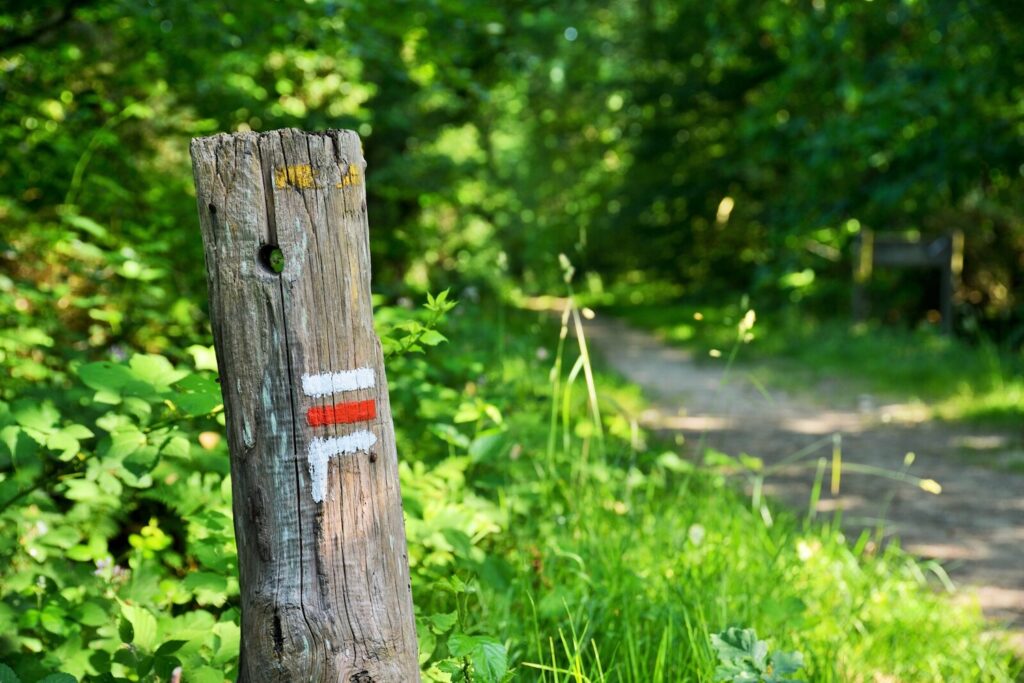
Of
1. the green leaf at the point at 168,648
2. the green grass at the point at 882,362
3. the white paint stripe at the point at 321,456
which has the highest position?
the white paint stripe at the point at 321,456

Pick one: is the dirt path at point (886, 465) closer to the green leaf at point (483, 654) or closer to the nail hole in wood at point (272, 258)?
the green leaf at point (483, 654)

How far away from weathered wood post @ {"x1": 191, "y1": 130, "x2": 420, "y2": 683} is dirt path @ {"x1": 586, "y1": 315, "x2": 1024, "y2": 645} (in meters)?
1.59

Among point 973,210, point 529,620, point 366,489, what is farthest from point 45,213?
point 973,210

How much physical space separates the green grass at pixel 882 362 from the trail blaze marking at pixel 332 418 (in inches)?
162

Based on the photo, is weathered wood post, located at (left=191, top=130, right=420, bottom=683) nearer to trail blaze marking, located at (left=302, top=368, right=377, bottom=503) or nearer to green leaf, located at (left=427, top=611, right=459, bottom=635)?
trail blaze marking, located at (left=302, top=368, right=377, bottom=503)

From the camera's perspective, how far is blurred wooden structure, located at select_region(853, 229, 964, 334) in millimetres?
10914

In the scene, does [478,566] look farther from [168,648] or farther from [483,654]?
[168,648]

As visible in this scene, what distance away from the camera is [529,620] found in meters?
2.73

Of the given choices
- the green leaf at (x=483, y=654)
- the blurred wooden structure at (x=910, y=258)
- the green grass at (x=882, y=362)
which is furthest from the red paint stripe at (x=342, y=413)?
the blurred wooden structure at (x=910, y=258)

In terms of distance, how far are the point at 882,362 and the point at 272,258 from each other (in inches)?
339

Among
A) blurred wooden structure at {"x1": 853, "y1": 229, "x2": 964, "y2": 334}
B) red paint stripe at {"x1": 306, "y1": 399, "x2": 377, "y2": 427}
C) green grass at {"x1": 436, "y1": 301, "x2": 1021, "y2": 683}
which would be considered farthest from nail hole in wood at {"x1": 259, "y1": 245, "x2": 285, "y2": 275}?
blurred wooden structure at {"x1": 853, "y1": 229, "x2": 964, "y2": 334}

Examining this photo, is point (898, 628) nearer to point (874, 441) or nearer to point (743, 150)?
point (874, 441)

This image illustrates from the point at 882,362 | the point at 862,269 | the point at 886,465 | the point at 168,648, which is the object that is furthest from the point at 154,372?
the point at 862,269

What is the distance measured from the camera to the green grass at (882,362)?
7379 mm
